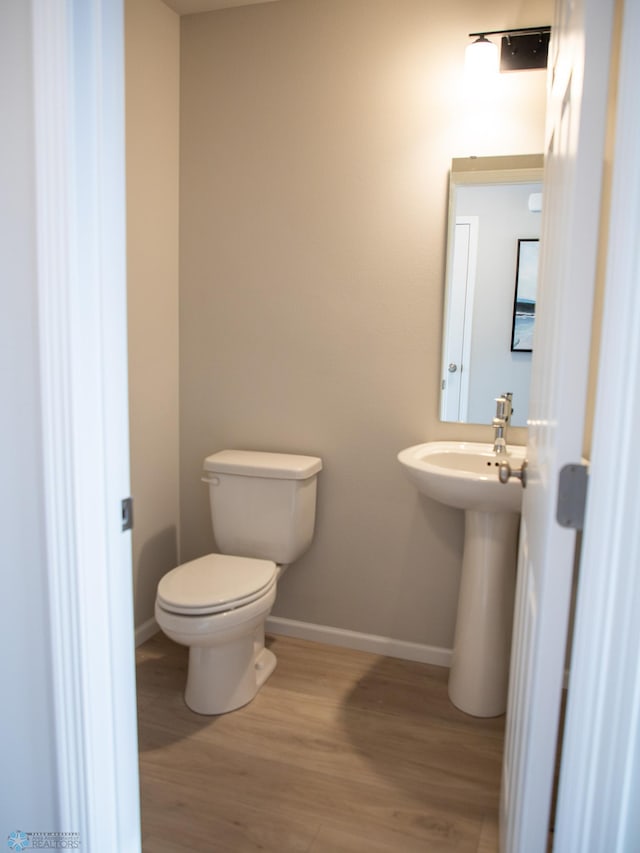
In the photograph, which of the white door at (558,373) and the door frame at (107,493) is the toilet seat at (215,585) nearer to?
the door frame at (107,493)

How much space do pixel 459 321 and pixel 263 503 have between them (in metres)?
1.02

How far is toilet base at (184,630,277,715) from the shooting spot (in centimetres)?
218

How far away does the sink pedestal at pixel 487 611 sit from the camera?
2.18 meters

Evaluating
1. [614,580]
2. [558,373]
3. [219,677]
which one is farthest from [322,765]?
[558,373]

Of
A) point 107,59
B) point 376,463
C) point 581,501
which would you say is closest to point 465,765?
point 376,463

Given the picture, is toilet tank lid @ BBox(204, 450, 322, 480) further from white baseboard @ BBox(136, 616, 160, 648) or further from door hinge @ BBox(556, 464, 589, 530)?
door hinge @ BBox(556, 464, 589, 530)

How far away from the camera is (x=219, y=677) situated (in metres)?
2.19

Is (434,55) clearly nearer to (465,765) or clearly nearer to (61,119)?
(61,119)

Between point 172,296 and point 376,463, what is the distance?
45.0 inches

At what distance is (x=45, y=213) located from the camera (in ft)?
3.17

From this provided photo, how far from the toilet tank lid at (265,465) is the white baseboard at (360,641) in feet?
2.37

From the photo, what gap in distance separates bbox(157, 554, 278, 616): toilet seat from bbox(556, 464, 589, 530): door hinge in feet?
4.53

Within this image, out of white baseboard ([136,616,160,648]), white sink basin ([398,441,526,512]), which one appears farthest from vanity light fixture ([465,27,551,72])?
white baseboard ([136,616,160,648])

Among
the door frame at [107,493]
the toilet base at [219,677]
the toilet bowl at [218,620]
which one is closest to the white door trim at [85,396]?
the door frame at [107,493]
